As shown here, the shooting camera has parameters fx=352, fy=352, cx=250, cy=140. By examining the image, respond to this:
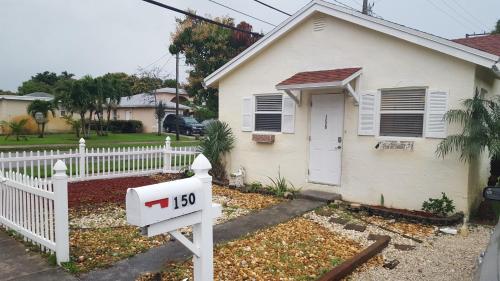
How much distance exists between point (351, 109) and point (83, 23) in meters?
13.7

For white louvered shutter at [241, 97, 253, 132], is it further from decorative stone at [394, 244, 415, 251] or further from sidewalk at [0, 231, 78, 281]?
sidewalk at [0, 231, 78, 281]

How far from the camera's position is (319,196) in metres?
7.98

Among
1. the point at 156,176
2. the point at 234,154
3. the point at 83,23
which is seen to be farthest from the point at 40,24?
the point at 234,154

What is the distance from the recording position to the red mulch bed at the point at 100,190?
24.9 ft

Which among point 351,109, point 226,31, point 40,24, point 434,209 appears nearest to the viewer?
point 434,209

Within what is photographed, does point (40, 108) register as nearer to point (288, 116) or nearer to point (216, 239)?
point (288, 116)

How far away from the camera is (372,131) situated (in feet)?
24.9

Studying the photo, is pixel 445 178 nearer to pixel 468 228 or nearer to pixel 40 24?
pixel 468 228

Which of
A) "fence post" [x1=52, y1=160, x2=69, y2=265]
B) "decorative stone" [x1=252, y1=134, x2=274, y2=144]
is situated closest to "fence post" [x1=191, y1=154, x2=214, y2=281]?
"fence post" [x1=52, y1=160, x2=69, y2=265]

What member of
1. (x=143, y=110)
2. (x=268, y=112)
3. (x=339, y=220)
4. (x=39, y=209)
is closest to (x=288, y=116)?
(x=268, y=112)

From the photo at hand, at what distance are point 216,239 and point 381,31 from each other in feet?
17.6

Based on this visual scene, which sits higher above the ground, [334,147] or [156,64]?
[156,64]

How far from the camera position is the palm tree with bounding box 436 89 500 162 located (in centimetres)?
620

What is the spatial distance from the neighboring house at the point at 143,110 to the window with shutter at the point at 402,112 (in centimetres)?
2880
